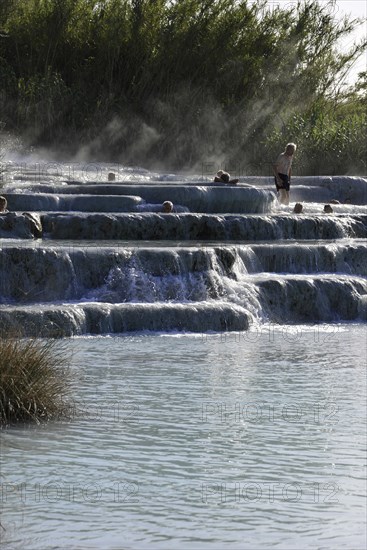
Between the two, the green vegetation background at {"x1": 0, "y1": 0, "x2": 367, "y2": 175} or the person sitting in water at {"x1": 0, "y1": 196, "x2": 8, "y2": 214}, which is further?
the green vegetation background at {"x1": 0, "y1": 0, "x2": 367, "y2": 175}

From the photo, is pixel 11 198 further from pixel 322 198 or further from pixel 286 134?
pixel 286 134

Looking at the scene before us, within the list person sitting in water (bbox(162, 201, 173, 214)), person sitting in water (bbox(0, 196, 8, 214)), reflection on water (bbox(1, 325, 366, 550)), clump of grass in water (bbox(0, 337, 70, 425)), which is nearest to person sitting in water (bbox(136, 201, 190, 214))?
person sitting in water (bbox(162, 201, 173, 214))

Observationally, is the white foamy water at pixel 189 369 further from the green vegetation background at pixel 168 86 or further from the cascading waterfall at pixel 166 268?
the green vegetation background at pixel 168 86

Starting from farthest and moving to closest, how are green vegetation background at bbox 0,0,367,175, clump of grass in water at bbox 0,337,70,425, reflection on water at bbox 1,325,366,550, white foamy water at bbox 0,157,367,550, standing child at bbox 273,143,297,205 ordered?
green vegetation background at bbox 0,0,367,175, standing child at bbox 273,143,297,205, clump of grass in water at bbox 0,337,70,425, white foamy water at bbox 0,157,367,550, reflection on water at bbox 1,325,366,550

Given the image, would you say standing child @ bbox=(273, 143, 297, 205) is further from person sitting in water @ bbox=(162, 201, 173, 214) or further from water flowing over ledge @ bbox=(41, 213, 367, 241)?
person sitting in water @ bbox=(162, 201, 173, 214)

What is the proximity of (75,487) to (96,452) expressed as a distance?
2.58 feet

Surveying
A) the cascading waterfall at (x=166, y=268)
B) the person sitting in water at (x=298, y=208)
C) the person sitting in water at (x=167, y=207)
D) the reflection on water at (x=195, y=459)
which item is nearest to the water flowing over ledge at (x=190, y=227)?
the cascading waterfall at (x=166, y=268)

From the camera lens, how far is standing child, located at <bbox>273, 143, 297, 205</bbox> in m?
20.8

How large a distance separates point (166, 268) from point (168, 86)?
1608cm

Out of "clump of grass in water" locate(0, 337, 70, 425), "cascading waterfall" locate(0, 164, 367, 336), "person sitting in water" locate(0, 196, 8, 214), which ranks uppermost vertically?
"clump of grass in water" locate(0, 337, 70, 425)

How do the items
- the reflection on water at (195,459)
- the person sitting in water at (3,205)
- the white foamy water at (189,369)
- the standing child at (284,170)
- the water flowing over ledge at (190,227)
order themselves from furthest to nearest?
the standing child at (284,170)
the water flowing over ledge at (190,227)
the person sitting in water at (3,205)
the white foamy water at (189,369)
the reflection on water at (195,459)

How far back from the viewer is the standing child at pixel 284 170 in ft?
68.3

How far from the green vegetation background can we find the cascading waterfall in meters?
8.82

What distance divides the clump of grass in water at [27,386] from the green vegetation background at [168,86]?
2015cm
